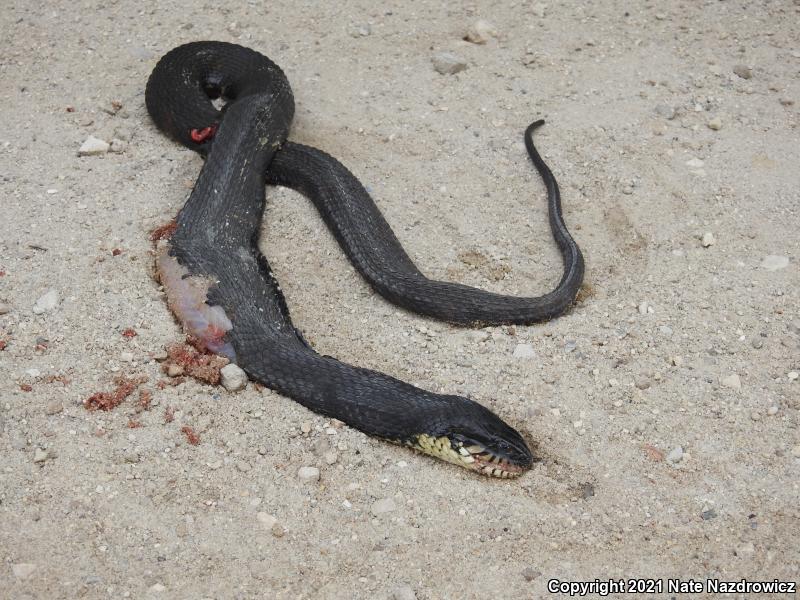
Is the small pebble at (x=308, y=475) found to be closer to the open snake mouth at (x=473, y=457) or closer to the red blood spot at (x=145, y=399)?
the open snake mouth at (x=473, y=457)

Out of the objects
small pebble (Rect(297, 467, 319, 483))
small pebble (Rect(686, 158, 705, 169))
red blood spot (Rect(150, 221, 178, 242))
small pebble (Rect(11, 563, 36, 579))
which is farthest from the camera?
small pebble (Rect(686, 158, 705, 169))

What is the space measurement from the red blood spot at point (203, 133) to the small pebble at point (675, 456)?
4138 millimetres

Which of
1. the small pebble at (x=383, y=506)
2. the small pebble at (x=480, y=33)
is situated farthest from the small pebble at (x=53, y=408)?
the small pebble at (x=480, y=33)

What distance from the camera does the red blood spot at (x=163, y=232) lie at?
5.95 metres

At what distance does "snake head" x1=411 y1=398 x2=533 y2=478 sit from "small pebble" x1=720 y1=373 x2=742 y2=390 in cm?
134

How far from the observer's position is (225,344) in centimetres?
523

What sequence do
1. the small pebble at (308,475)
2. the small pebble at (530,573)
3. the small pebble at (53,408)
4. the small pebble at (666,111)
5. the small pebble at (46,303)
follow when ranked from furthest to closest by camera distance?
the small pebble at (666,111) → the small pebble at (46,303) → the small pebble at (53,408) → the small pebble at (308,475) → the small pebble at (530,573)

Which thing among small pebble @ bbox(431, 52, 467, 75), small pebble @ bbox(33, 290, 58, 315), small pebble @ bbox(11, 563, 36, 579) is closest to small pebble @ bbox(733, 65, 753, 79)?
small pebble @ bbox(431, 52, 467, 75)

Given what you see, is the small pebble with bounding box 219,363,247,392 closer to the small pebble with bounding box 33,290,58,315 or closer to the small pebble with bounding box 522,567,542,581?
the small pebble with bounding box 33,290,58,315

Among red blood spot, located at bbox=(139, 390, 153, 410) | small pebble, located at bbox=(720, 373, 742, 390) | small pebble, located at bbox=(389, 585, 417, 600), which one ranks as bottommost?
small pebble, located at bbox=(389, 585, 417, 600)

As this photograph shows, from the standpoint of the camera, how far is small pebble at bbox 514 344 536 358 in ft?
17.7

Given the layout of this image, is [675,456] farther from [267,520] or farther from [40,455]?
[40,455]

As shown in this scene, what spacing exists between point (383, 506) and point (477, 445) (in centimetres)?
61

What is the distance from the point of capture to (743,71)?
303 inches
